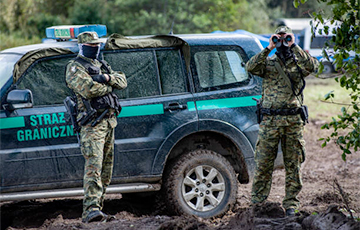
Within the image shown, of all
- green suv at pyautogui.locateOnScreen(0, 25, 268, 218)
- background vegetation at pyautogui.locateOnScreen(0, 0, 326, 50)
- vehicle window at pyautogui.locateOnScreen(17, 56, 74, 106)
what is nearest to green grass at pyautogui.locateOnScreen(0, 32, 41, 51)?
background vegetation at pyautogui.locateOnScreen(0, 0, 326, 50)

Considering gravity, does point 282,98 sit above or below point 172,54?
below

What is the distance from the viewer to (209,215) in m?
5.24

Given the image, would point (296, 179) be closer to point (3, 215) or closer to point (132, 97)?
point (132, 97)

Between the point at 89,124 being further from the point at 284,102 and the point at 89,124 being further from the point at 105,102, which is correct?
the point at 284,102

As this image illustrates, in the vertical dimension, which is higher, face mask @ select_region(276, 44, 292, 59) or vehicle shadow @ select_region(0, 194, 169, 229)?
Result: face mask @ select_region(276, 44, 292, 59)

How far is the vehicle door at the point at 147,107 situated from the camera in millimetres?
5062

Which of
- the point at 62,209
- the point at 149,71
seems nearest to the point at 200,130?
the point at 149,71

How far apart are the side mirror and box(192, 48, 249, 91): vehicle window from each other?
1753 millimetres

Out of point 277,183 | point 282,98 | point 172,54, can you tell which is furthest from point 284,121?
point 277,183

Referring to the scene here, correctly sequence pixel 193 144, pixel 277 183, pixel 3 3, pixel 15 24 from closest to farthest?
pixel 193 144, pixel 277 183, pixel 3 3, pixel 15 24

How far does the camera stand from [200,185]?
5262 millimetres

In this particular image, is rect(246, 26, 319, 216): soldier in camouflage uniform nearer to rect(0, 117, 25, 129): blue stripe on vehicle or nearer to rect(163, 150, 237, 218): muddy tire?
rect(163, 150, 237, 218): muddy tire

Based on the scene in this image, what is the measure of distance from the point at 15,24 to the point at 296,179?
1711cm

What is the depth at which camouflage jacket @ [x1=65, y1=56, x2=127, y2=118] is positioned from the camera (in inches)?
185
